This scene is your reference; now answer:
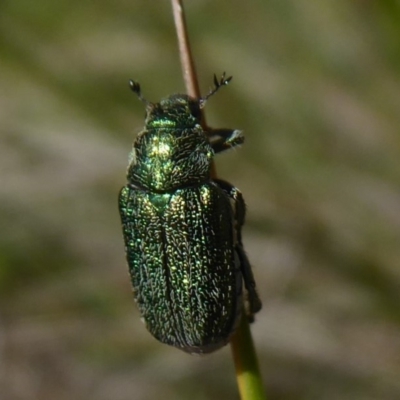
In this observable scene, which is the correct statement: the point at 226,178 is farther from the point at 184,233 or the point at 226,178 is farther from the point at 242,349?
the point at 242,349

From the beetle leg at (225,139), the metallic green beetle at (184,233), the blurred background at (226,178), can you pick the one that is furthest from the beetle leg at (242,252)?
the blurred background at (226,178)

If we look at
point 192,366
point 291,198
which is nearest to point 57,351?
point 192,366

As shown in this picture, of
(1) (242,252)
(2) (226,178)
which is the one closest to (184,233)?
(1) (242,252)

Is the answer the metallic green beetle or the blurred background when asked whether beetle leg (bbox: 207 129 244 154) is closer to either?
the metallic green beetle

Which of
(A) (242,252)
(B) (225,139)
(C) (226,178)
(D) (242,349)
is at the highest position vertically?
(C) (226,178)

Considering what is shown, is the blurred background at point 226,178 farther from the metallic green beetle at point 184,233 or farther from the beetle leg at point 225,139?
the metallic green beetle at point 184,233

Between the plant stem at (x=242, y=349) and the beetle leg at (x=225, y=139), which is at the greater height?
the beetle leg at (x=225, y=139)

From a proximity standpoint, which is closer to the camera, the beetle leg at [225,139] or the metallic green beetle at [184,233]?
the metallic green beetle at [184,233]
